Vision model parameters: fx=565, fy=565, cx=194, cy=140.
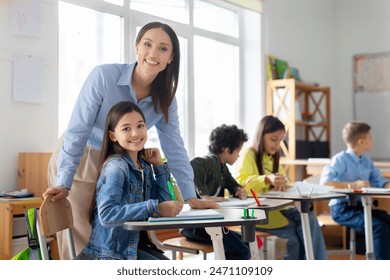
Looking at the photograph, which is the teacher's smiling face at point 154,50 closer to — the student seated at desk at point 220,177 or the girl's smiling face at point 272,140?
the student seated at desk at point 220,177

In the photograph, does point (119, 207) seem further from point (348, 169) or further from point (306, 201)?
point (348, 169)

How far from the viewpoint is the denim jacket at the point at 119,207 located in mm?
1370

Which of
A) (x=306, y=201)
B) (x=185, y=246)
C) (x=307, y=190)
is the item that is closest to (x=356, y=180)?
(x=307, y=190)

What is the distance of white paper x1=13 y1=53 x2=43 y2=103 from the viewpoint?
8.32 ft

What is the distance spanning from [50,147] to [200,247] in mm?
951

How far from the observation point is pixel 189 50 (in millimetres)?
3086

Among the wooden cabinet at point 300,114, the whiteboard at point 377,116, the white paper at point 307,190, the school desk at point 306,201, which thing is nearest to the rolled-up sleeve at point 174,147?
the school desk at point 306,201

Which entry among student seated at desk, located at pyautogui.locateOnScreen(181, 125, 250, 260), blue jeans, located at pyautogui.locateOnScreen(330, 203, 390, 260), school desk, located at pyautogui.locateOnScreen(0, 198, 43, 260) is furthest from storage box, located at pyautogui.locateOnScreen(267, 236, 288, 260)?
school desk, located at pyautogui.locateOnScreen(0, 198, 43, 260)

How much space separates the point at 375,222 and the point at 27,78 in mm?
1873

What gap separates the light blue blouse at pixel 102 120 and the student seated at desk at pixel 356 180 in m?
1.36

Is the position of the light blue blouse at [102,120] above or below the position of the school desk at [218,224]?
above

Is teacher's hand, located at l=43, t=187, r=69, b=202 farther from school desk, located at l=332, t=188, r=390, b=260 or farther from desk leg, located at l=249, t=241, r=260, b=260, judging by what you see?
school desk, located at l=332, t=188, r=390, b=260
